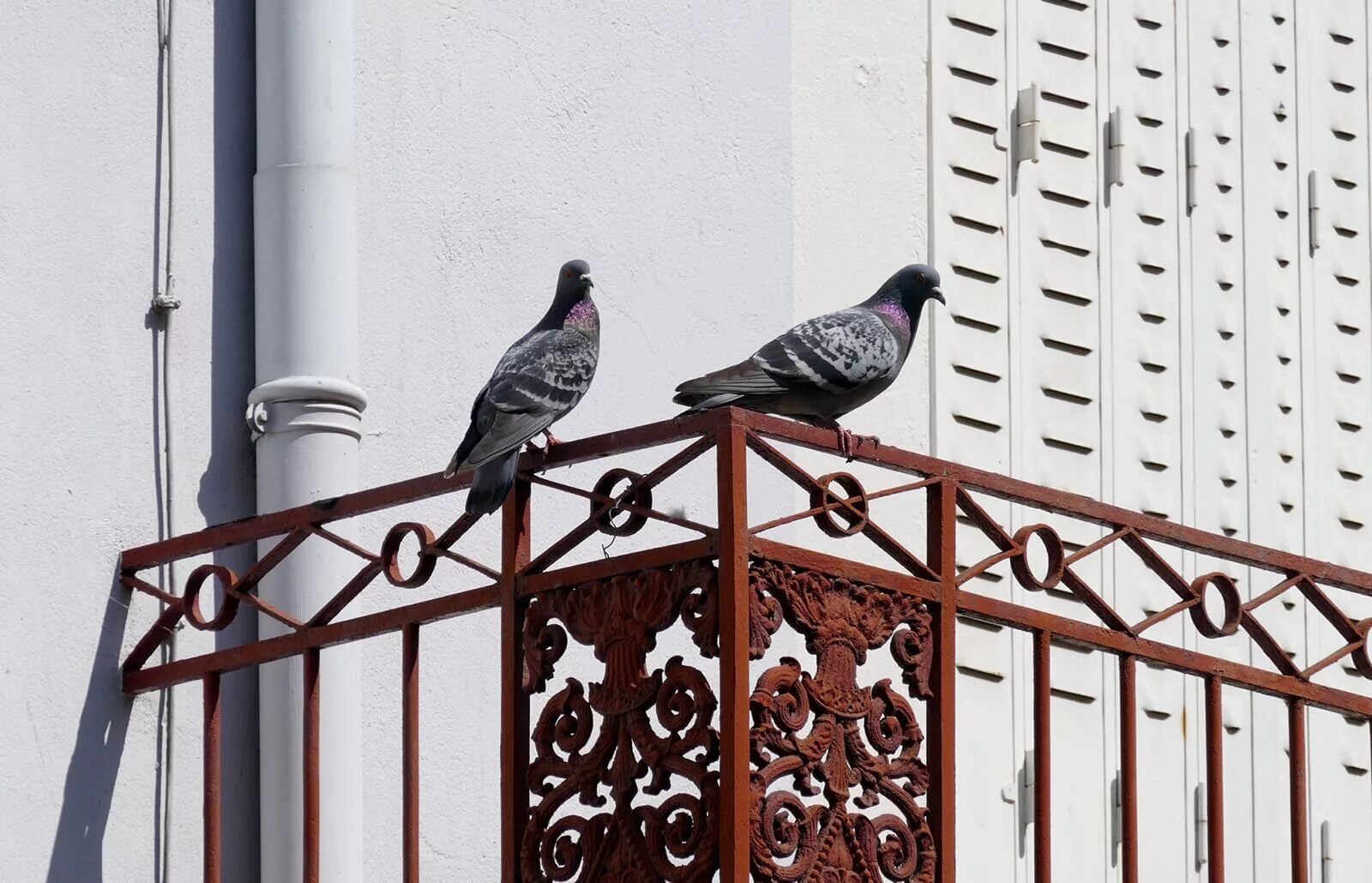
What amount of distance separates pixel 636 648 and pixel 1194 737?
3.18m

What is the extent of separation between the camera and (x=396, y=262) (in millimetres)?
7246

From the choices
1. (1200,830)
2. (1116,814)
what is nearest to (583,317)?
(1116,814)

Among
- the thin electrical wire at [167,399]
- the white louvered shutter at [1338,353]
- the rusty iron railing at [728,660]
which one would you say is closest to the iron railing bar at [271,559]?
the rusty iron railing at [728,660]

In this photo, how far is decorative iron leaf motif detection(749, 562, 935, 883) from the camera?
562 centimetres

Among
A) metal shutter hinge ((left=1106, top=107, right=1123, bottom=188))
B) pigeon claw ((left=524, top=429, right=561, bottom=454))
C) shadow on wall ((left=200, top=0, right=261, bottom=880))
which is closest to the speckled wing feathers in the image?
pigeon claw ((left=524, top=429, right=561, bottom=454))

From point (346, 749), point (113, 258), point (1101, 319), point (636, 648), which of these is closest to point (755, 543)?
point (636, 648)

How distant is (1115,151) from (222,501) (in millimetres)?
3086

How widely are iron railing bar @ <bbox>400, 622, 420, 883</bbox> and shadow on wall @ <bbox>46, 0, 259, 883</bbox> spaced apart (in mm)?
701

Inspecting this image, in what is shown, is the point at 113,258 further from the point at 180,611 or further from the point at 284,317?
the point at 180,611

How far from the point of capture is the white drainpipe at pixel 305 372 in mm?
6633

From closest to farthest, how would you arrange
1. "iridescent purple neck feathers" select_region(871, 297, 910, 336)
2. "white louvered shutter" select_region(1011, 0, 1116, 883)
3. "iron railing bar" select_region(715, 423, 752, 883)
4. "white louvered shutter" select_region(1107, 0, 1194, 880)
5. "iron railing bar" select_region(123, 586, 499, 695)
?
"iron railing bar" select_region(715, 423, 752, 883) → "iron railing bar" select_region(123, 586, 499, 695) → "iridescent purple neck feathers" select_region(871, 297, 910, 336) → "white louvered shutter" select_region(1011, 0, 1116, 883) → "white louvered shutter" select_region(1107, 0, 1194, 880)

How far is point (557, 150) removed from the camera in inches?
300

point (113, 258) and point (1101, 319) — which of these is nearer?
point (113, 258)

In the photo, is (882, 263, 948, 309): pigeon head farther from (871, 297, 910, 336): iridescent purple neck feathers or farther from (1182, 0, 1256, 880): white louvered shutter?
(1182, 0, 1256, 880): white louvered shutter
